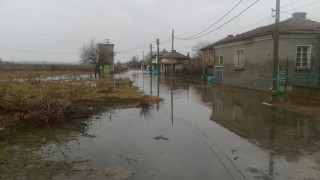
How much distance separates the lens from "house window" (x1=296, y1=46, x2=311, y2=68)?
67.7 feet

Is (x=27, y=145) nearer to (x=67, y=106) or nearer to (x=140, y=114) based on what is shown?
(x=67, y=106)

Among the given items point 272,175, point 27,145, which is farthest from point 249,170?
point 27,145

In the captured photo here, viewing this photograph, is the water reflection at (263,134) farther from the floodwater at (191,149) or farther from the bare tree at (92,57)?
the bare tree at (92,57)

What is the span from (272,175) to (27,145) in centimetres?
573

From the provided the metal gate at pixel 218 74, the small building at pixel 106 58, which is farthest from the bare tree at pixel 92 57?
the metal gate at pixel 218 74

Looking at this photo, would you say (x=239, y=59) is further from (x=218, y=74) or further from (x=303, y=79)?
(x=303, y=79)

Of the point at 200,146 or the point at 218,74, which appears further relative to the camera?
the point at 218,74

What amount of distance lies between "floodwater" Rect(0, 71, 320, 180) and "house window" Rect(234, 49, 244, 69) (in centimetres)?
1554

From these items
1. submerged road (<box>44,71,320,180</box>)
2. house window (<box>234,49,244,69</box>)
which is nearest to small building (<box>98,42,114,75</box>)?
house window (<box>234,49,244,69</box>)

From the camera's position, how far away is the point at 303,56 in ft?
68.0

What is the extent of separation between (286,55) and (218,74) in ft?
39.5

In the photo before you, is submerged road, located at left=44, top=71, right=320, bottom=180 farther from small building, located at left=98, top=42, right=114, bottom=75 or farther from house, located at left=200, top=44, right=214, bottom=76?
small building, located at left=98, top=42, right=114, bottom=75

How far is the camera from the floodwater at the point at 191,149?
5.16 m

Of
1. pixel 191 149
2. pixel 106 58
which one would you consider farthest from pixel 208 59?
pixel 191 149
